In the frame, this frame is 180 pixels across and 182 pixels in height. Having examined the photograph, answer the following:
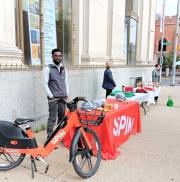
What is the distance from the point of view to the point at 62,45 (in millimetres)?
7566

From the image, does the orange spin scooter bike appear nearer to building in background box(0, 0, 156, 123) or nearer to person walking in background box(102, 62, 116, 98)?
building in background box(0, 0, 156, 123)

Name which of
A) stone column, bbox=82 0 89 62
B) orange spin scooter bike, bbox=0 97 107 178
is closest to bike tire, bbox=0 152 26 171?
orange spin scooter bike, bbox=0 97 107 178

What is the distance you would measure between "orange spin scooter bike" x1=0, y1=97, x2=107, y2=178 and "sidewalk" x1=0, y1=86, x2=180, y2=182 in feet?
0.50

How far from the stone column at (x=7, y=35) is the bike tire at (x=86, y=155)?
2.39 metres

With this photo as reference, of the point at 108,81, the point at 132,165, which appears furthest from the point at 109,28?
the point at 132,165

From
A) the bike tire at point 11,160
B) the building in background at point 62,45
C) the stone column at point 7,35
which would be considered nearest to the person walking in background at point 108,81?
the building in background at point 62,45

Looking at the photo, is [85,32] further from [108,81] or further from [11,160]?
[11,160]

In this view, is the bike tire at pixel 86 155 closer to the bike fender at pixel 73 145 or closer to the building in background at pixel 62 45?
the bike fender at pixel 73 145

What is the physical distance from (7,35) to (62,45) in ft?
9.13

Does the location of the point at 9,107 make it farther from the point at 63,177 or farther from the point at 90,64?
the point at 90,64

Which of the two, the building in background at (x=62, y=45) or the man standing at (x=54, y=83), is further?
the building in background at (x=62, y=45)

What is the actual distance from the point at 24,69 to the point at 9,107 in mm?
884

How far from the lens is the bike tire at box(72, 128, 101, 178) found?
129 inches

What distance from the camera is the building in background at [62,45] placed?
4879 mm
